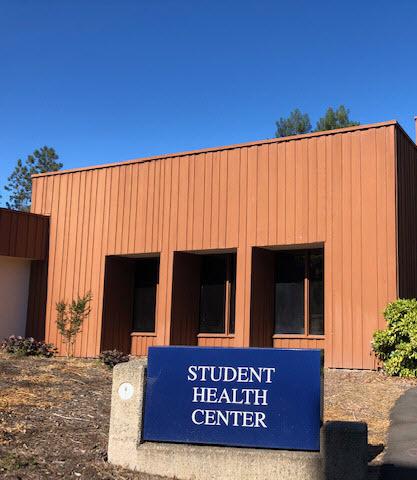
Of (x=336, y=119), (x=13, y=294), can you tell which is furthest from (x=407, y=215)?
(x=336, y=119)

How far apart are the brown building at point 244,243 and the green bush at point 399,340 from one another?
0.42 meters

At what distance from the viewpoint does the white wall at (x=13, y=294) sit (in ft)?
58.0

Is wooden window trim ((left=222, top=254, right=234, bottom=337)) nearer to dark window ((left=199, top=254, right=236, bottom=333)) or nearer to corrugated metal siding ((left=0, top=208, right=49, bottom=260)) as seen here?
dark window ((left=199, top=254, right=236, bottom=333))

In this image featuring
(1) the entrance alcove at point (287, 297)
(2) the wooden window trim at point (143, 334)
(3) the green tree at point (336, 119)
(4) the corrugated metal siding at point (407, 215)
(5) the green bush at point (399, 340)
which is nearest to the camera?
(5) the green bush at point (399, 340)

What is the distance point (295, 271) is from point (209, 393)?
32.4 ft

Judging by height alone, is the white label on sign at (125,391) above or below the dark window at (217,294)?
below

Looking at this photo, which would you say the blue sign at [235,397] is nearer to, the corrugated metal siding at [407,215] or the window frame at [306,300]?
the corrugated metal siding at [407,215]

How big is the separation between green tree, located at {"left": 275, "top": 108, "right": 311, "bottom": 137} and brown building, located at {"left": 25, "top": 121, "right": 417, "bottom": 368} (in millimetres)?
25750

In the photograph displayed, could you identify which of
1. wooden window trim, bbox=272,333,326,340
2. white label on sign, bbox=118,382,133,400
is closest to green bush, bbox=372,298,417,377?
wooden window trim, bbox=272,333,326,340

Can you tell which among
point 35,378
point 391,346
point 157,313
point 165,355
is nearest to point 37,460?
point 165,355

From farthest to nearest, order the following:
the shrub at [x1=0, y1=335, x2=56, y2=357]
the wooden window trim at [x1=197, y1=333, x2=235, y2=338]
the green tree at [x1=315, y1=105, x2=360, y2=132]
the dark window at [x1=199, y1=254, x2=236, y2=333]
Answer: the green tree at [x1=315, y1=105, x2=360, y2=132] < the dark window at [x1=199, y1=254, x2=236, y2=333] < the wooden window trim at [x1=197, y1=333, x2=235, y2=338] < the shrub at [x1=0, y1=335, x2=56, y2=357]

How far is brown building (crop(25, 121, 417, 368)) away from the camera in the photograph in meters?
13.9

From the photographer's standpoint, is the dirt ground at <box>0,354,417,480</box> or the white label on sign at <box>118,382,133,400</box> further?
the white label on sign at <box>118,382,133,400</box>

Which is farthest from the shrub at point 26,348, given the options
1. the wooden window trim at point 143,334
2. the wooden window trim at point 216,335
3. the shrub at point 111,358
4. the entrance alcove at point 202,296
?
the wooden window trim at point 216,335
